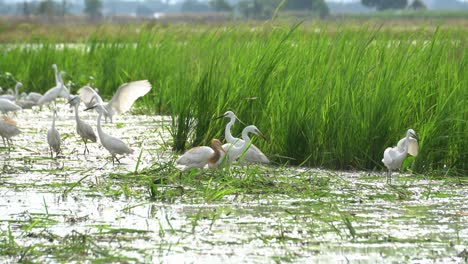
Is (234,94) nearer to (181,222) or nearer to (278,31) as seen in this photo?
(278,31)

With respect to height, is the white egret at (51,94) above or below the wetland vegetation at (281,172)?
below

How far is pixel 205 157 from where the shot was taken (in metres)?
8.19

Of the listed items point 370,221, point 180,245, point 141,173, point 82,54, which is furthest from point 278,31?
point 82,54

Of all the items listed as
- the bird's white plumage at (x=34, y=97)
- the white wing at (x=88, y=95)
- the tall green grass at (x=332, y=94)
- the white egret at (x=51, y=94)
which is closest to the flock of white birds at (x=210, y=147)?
the tall green grass at (x=332, y=94)

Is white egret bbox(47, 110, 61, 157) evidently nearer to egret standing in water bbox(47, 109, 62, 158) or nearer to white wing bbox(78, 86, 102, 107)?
egret standing in water bbox(47, 109, 62, 158)

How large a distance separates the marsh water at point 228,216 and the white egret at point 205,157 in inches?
7.7

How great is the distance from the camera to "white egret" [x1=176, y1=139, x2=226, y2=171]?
815 centimetres

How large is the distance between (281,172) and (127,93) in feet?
10.8

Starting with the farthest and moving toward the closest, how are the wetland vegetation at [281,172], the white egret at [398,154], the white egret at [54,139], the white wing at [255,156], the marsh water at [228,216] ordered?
the white egret at [54,139] → the white wing at [255,156] → the white egret at [398,154] → the wetland vegetation at [281,172] → the marsh water at [228,216]

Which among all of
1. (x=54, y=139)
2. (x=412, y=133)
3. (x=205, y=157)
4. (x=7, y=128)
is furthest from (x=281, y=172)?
(x=7, y=128)

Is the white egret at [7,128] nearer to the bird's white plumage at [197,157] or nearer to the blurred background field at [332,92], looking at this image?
the blurred background field at [332,92]

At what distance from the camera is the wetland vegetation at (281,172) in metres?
5.71

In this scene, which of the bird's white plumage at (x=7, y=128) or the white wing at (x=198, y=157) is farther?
the bird's white plumage at (x=7, y=128)

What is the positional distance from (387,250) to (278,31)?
4.89 metres
